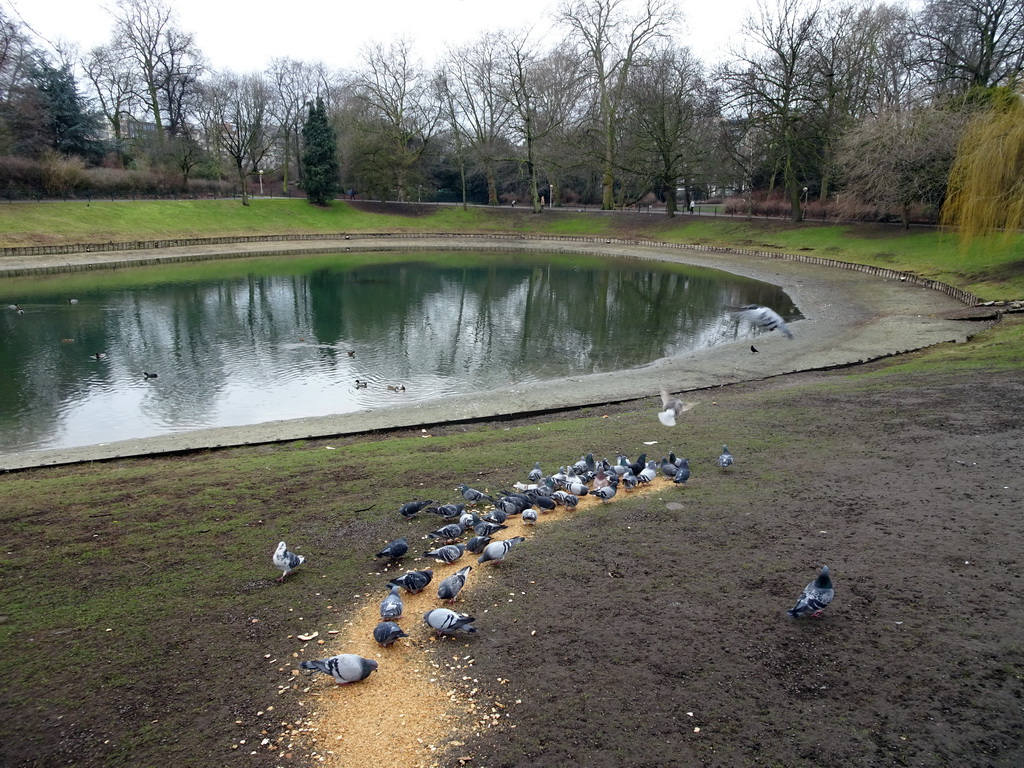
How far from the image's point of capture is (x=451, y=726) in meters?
5.11

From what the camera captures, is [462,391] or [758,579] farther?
[462,391]

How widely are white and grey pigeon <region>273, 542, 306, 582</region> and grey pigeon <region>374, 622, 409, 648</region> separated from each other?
1635 millimetres

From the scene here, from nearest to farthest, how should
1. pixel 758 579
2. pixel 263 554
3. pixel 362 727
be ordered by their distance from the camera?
pixel 362 727
pixel 758 579
pixel 263 554

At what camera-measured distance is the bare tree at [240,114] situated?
64219mm

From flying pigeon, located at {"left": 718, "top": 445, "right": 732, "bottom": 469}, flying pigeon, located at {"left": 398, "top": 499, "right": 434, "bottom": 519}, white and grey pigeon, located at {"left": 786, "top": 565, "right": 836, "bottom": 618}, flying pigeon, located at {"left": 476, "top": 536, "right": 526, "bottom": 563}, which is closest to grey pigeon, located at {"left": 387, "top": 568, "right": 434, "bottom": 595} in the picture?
flying pigeon, located at {"left": 476, "top": 536, "right": 526, "bottom": 563}

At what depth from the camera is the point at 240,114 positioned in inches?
2571

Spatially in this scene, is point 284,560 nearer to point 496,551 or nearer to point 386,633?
point 386,633

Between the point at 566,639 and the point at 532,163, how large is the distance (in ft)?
209

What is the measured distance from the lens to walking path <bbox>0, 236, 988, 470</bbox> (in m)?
14.3

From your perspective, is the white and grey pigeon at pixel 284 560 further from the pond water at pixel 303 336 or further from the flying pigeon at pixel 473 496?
the pond water at pixel 303 336

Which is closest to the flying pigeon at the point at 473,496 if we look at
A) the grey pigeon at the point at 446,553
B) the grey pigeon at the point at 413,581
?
the grey pigeon at the point at 446,553

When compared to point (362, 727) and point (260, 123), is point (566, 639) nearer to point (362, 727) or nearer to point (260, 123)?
point (362, 727)

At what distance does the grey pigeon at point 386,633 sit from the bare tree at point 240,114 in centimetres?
6421

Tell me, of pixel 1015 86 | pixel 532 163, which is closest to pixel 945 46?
pixel 1015 86
